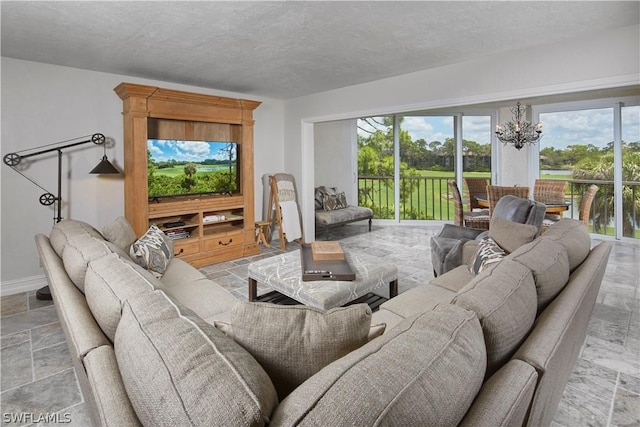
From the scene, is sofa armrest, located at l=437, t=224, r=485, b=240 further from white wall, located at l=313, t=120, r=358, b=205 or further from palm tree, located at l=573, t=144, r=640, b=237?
palm tree, located at l=573, t=144, r=640, b=237

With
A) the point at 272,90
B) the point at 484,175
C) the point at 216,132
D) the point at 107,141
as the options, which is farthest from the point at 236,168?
the point at 484,175

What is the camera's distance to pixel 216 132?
4.91 metres

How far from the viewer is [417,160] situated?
7.50 meters

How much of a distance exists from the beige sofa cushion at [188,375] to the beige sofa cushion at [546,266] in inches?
48.5

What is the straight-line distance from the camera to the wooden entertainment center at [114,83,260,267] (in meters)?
3.88

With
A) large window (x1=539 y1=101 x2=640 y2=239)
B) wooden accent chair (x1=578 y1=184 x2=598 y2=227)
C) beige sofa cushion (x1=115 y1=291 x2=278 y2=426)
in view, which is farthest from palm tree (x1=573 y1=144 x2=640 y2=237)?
beige sofa cushion (x1=115 y1=291 x2=278 y2=426)

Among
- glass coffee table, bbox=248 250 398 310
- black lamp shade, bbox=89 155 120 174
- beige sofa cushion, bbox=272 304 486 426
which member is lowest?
glass coffee table, bbox=248 250 398 310

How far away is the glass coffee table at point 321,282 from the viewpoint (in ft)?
7.70

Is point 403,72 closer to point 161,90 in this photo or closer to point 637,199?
point 161,90

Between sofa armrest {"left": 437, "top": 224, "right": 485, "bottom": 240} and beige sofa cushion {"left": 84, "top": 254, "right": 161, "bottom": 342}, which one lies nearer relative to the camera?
beige sofa cushion {"left": 84, "top": 254, "right": 161, "bottom": 342}

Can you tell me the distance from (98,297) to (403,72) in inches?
152

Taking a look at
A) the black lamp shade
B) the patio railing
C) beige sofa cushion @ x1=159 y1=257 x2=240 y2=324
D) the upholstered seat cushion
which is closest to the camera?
beige sofa cushion @ x1=159 y1=257 x2=240 y2=324

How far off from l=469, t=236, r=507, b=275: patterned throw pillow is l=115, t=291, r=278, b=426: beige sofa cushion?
182 centimetres

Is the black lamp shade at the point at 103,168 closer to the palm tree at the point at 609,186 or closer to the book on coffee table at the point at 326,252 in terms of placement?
the book on coffee table at the point at 326,252
